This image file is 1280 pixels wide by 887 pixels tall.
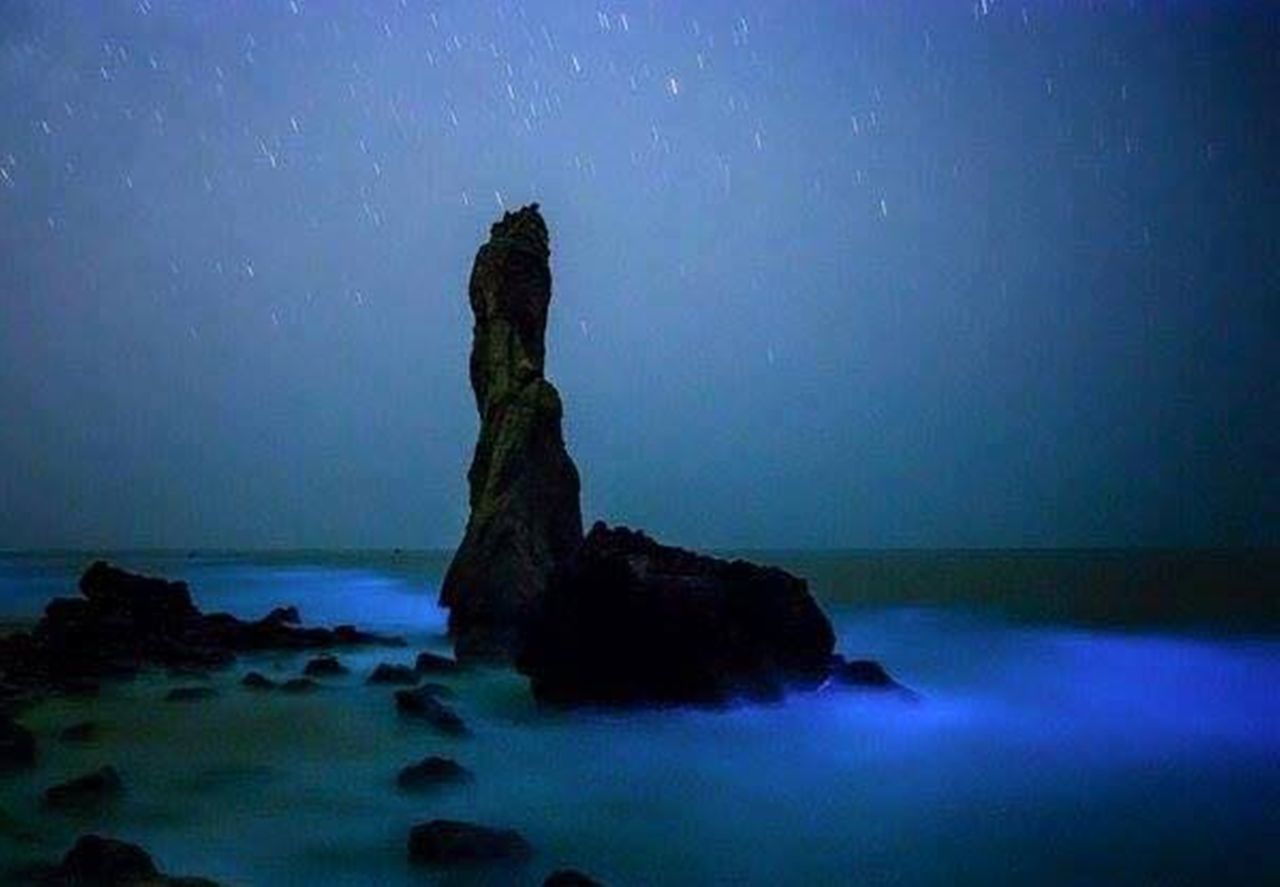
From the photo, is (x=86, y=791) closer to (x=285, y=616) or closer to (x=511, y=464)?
(x=511, y=464)

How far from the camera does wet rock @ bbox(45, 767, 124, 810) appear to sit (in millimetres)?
11108

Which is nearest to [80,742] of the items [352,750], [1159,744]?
[352,750]

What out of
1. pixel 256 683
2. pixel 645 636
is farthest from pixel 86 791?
pixel 645 636

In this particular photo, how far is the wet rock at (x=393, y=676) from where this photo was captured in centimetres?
2027

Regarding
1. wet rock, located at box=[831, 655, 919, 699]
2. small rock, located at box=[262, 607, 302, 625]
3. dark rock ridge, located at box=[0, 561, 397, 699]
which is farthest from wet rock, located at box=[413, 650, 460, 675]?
small rock, located at box=[262, 607, 302, 625]

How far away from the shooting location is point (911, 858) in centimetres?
1043

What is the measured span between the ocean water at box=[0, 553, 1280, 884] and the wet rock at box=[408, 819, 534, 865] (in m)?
0.17

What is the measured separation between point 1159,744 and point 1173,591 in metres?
58.8

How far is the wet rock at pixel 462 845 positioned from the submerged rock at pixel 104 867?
2288 mm

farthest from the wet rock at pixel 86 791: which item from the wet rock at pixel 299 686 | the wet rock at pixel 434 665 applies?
the wet rock at pixel 434 665

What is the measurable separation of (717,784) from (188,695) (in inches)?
407

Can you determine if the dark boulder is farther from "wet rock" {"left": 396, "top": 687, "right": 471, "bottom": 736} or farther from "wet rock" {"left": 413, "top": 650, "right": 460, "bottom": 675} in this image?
"wet rock" {"left": 413, "top": 650, "right": 460, "bottom": 675}

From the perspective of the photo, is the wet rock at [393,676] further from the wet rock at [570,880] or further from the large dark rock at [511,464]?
the wet rock at [570,880]

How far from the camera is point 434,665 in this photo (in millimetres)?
21984
